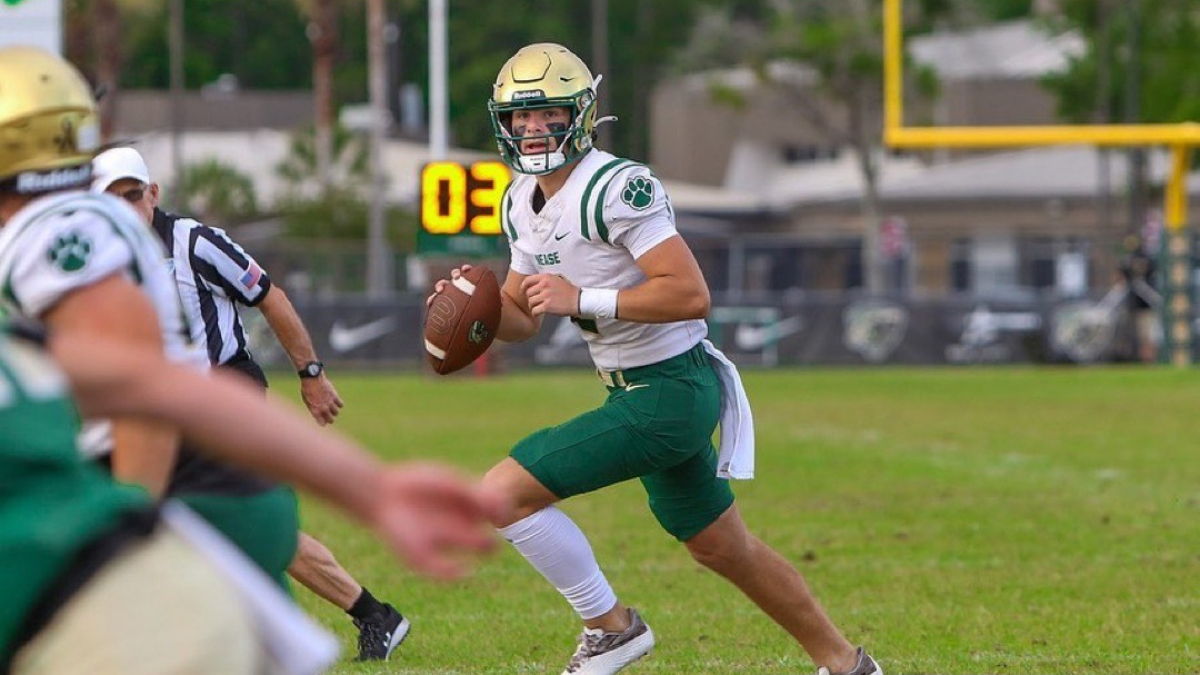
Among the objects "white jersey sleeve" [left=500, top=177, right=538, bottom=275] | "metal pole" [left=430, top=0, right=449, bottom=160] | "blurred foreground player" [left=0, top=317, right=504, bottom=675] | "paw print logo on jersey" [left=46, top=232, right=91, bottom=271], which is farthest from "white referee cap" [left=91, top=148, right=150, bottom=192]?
"metal pole" [left=430, top=0, right=449, bottom=160]

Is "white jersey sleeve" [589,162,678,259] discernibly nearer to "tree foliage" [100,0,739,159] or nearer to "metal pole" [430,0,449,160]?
"metal pole" [430,0,449,160]

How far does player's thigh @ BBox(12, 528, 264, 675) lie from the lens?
3.07m

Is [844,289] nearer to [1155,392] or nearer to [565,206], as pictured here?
[1155,392]

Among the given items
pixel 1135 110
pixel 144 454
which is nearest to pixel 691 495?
pixel 144 454

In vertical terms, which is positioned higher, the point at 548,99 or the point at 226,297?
the point at 548,99

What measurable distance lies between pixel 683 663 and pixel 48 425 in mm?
4307

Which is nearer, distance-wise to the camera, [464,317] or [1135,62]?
[464,317]

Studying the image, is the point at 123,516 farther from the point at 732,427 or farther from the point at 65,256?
the point at 732,427

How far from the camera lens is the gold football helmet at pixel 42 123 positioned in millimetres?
3486

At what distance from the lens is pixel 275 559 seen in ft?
13.6

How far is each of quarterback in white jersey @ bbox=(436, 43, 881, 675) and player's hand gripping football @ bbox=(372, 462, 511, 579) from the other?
10.1 ft

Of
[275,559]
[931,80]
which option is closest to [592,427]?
[275,559]

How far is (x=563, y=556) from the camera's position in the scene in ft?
20.5

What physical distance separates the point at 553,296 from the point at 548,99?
0.55 m
